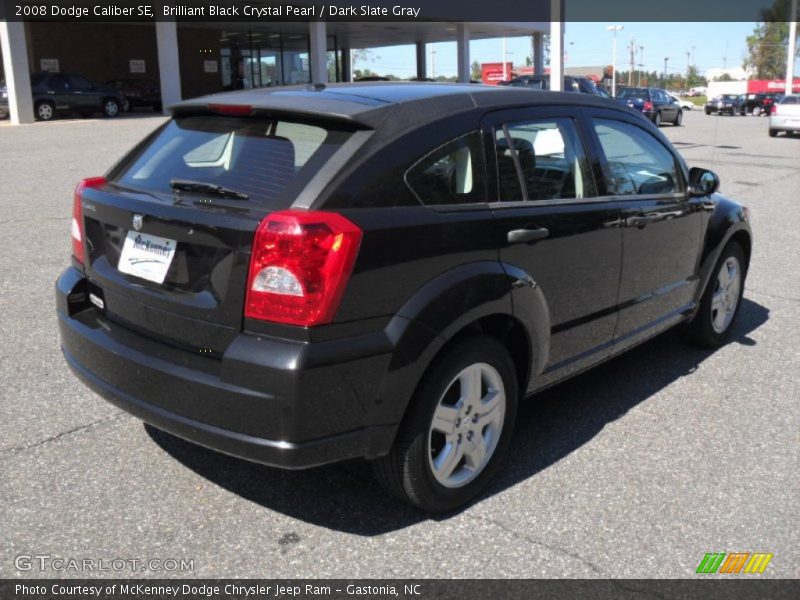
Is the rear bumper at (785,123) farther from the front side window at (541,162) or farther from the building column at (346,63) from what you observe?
the front side window at (541,162)

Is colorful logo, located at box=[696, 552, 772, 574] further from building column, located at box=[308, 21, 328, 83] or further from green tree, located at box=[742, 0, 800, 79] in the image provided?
A: green tree, located at box=[742, 0, 800, 79]

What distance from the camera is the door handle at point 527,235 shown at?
3.40 m

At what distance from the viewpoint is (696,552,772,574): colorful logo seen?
9.73ft

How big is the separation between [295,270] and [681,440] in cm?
231

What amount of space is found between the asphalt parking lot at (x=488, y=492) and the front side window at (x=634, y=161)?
1.17 m

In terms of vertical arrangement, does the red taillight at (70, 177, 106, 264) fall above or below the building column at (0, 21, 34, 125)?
below

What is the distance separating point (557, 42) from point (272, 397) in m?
17.9

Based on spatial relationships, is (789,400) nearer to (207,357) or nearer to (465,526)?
(465,526)

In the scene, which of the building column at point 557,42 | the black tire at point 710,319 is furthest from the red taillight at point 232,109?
the building column at point 557,42

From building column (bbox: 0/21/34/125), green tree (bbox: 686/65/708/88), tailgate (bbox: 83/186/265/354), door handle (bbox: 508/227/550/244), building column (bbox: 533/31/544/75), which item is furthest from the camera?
green tree (bbox: 686/65/708/88)

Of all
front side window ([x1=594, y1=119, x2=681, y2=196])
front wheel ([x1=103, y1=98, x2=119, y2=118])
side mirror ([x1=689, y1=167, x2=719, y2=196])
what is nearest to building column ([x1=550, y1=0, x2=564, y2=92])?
side mirror ([x1=689, y1=167, x2=719, y2=196])

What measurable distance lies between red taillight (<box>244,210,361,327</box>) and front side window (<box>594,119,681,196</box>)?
191 cm

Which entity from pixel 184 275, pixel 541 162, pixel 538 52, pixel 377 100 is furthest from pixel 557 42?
pixel 538 52

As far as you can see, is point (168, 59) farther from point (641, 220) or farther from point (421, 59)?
point (641, 220)
